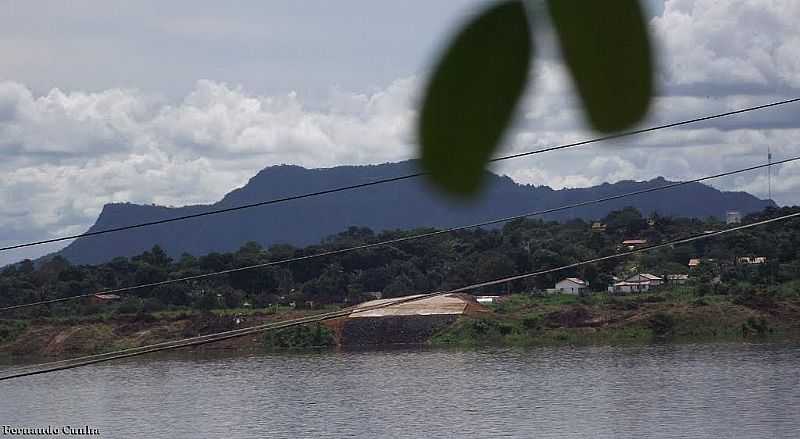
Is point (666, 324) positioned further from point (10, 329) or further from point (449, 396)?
point (10, 329)

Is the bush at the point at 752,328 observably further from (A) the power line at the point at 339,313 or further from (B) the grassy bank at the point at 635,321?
(A) the power line at the point at 339,313

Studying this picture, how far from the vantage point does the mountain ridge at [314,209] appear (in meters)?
0.37

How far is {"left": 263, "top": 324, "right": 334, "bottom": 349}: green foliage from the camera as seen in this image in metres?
17.5

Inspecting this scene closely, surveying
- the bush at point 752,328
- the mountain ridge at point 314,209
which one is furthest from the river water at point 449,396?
the mountain ridge at point 314,209

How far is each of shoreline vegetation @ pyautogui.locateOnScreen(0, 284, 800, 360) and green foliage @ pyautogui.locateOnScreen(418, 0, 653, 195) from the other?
14964 millimetres

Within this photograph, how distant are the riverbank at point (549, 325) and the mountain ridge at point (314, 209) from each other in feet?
48.0

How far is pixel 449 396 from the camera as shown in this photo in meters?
10.8

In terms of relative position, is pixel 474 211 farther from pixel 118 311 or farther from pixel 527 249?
pixel 118 311

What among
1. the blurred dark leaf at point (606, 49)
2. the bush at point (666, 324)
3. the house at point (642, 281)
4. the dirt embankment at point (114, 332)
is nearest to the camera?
the blurred dark leaf at point (606, 49)

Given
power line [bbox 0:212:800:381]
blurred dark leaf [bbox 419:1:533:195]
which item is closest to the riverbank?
power line [bbox 0:212:800:381]

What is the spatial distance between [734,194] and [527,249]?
18 centimetres

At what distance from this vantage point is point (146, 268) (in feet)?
3.97

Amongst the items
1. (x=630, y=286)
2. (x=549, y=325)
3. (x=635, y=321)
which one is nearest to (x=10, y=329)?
(x=549, y=325)

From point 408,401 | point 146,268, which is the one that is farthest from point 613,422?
point 146,268
